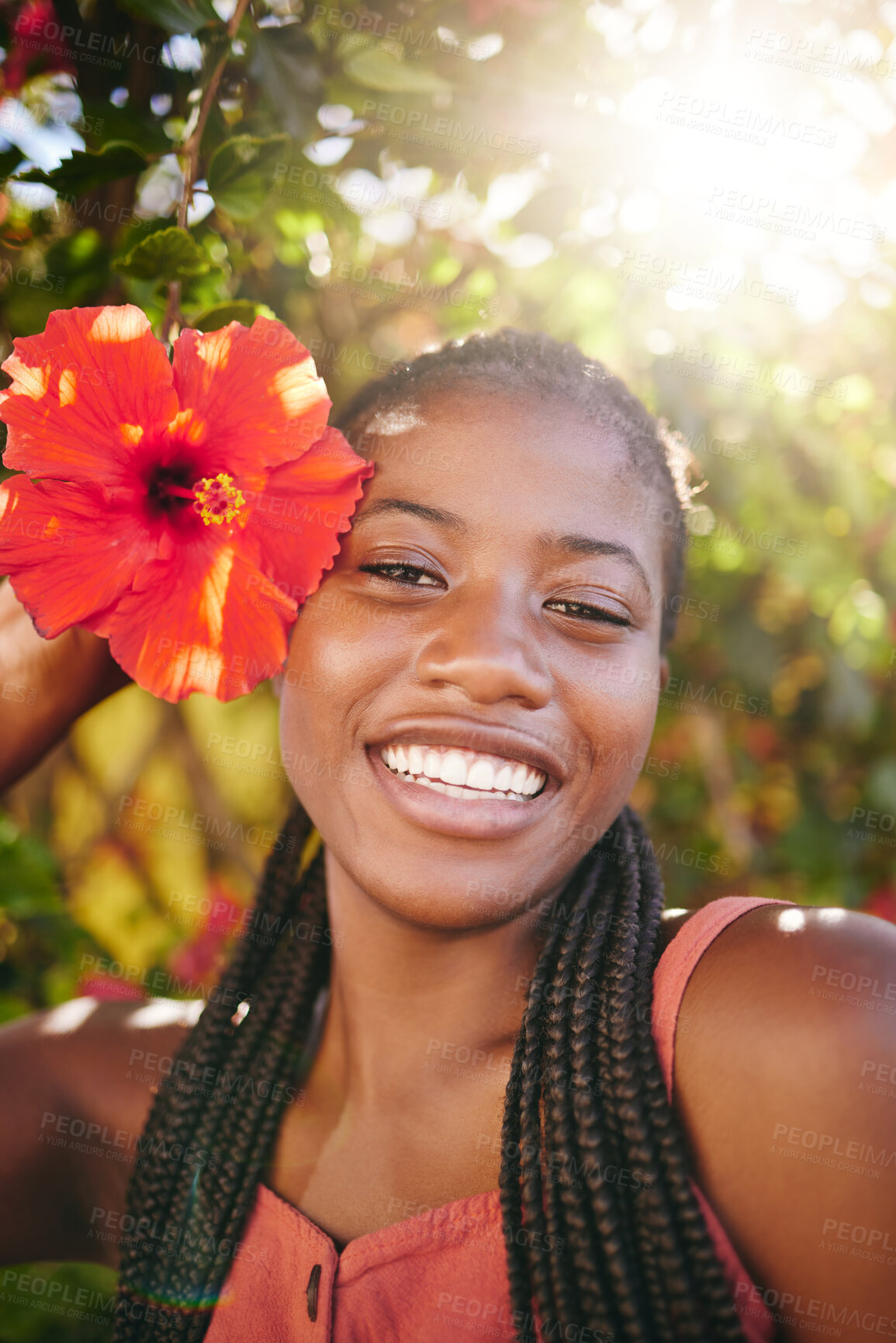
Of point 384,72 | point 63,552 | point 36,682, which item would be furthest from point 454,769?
point 384,72

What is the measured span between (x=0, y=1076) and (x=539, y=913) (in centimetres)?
116

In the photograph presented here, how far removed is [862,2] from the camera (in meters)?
1.93

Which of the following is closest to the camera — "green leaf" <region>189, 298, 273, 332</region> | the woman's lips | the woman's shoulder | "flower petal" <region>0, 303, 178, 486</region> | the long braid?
the woman's shoulder

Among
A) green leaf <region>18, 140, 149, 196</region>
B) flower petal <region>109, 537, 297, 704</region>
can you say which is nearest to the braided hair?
flower petal <region>109, 537, 297, 704</region>

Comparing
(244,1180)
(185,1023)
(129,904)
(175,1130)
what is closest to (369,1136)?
(244,1180)

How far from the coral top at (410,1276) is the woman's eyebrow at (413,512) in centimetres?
70

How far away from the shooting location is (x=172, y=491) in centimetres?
138

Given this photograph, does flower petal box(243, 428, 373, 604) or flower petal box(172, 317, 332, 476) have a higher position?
flower petal box(172, 317, 332, 476)

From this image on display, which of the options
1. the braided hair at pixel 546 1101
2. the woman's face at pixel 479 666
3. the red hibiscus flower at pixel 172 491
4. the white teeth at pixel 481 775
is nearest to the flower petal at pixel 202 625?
the red hibiscus flower at pixel 172 491

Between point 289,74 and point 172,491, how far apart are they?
0.83 metres

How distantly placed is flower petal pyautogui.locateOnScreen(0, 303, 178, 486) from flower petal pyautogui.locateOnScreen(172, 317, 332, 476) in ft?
0.15

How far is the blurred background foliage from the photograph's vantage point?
5.49 feet

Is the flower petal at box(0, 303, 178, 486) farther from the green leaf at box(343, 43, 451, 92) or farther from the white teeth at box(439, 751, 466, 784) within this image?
the green leaf at box(343, 43, 451, 92)

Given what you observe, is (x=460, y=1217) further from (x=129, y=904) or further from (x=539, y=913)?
(x=129, y=904)
